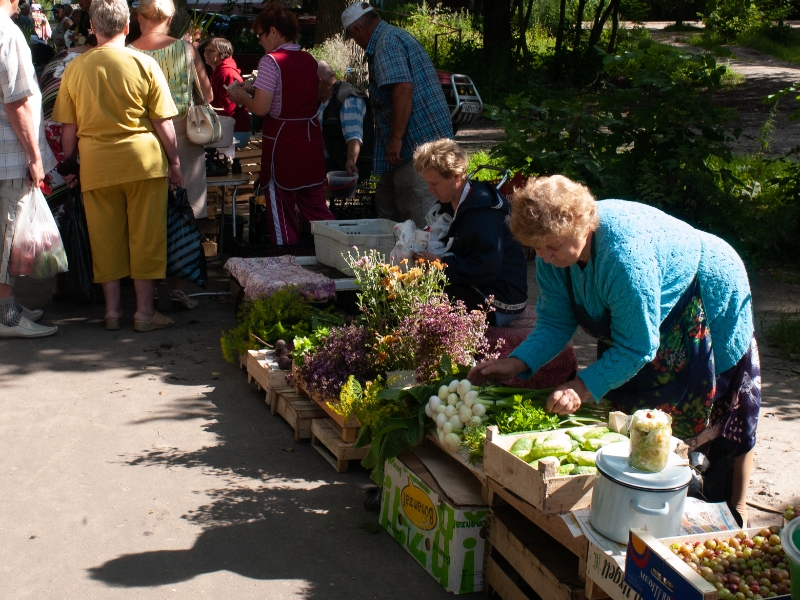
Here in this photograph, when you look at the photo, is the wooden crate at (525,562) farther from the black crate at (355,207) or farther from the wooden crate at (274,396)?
the black crate at (355,207)

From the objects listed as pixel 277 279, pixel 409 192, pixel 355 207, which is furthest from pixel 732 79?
pixel 277 279

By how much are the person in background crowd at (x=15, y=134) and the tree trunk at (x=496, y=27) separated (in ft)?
50.7

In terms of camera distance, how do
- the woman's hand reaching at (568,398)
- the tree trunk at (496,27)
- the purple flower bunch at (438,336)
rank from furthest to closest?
1. the tree trunk at (496,27)
2. the purple flower bunch at (438,336)
3. the woman's hand reaching at (568,398)

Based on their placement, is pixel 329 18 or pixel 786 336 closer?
pixel 786 336

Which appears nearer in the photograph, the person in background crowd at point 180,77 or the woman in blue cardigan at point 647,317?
the woman in blue cardigan at point 647,317

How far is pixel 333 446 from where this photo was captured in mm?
4004

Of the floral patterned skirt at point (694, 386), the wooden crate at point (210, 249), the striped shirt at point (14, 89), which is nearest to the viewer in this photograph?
the floral patterned skirt at point (694, 386)

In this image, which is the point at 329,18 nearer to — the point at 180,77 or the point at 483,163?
the point at 483,163

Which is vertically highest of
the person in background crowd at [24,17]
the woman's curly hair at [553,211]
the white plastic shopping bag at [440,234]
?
the person in background crowd at [24,17]

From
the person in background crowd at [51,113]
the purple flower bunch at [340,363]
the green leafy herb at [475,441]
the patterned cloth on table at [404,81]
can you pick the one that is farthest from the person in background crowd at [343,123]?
the green leafy herb at [475,441]

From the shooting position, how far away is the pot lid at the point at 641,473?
2.38 metres

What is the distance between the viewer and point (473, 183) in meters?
4.36

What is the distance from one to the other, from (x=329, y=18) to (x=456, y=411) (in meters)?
11.7

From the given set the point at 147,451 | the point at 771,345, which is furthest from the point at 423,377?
the point at 771,345
